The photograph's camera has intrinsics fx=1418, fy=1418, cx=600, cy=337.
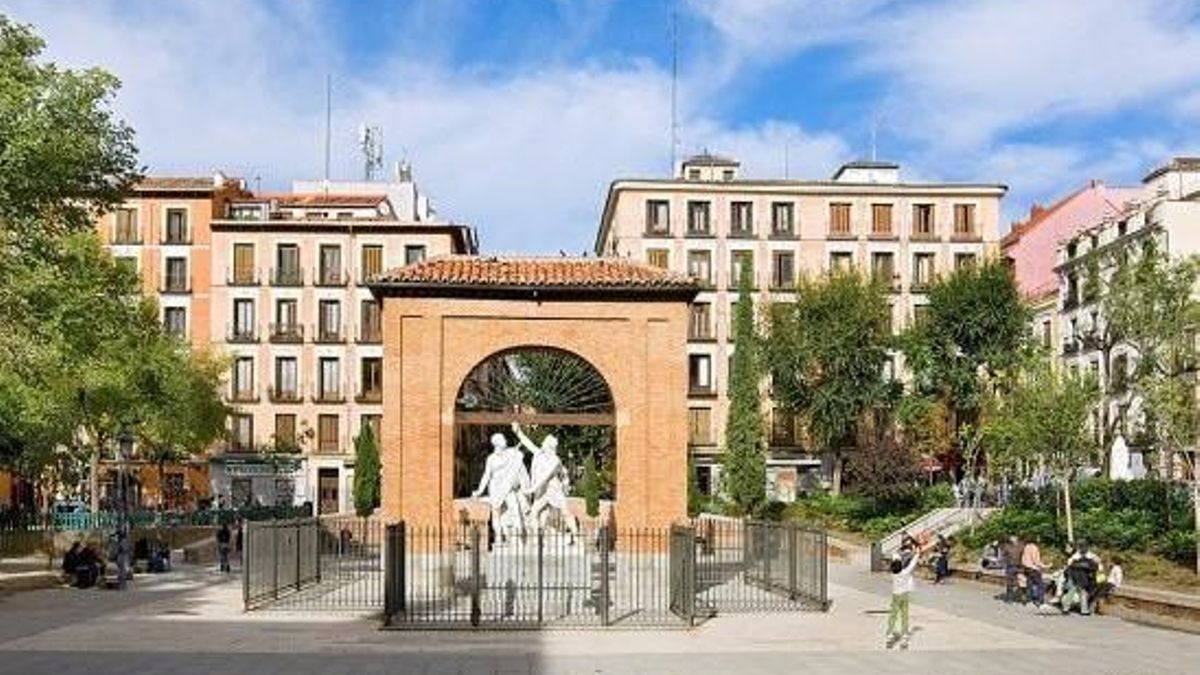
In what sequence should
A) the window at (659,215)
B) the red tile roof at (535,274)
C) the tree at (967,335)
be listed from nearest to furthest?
the red tile roof at (535,274), the tree at (967,335), the window at (659,215)

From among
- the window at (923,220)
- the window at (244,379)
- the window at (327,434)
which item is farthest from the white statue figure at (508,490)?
the window at (923,220)

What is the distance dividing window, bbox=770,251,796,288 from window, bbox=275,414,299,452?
2451 cm

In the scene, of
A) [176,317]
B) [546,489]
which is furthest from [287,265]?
[546,489]

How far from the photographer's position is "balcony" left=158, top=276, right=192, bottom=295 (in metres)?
69.5

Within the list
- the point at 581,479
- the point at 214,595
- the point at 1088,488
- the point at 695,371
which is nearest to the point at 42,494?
the point at 581,479

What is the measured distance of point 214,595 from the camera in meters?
28.5

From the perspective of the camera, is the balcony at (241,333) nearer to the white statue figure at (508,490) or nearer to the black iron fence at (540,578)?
the black iron fence at (540,578)

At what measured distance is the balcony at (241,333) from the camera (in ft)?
226

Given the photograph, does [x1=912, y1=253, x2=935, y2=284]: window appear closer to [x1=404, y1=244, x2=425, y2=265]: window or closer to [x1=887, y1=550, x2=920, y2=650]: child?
[x1=404, y1=244, x2=425, y2=265]: window

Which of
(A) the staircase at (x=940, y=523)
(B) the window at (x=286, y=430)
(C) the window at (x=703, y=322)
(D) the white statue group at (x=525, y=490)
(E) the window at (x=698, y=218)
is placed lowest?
(A) the staircase at (x=940, y=523)

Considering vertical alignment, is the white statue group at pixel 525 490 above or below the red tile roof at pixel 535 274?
below

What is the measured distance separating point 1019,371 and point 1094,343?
5413mm

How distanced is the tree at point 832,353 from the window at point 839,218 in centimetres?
797

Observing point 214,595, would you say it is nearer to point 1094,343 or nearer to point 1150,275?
point 1150,275
